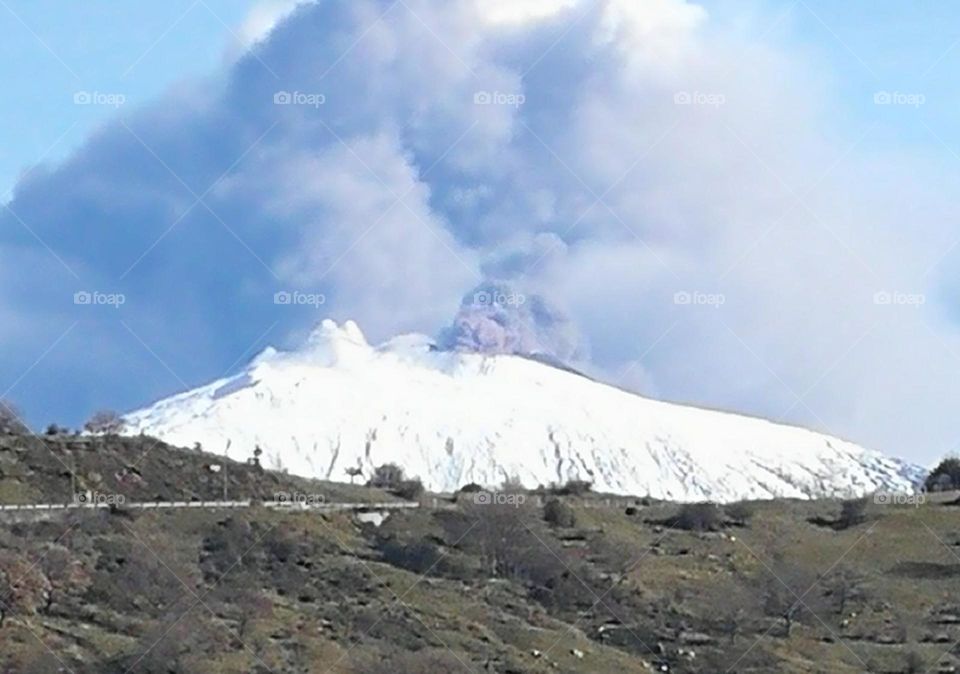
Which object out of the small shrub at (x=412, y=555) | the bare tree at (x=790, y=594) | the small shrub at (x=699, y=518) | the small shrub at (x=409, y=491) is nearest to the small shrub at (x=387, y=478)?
the small shrub at (x=409, y=491)

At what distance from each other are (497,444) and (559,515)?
71.9 meters

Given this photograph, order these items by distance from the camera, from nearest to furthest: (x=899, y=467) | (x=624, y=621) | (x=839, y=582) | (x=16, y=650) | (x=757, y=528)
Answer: (x=16, y=650) → (x=624, y=621) → (x=839, y=582) → (x=757, y=528) → (x=899, y=467)

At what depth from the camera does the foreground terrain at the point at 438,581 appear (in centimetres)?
7956

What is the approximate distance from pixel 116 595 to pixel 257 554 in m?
10.7

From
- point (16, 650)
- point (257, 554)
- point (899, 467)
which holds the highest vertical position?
point (899, 467)

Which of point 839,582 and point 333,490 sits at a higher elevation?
point 333,490

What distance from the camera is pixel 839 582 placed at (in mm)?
100750

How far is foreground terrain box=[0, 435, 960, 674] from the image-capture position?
79.6 m

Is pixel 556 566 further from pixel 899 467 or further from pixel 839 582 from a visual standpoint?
pixel 899 467

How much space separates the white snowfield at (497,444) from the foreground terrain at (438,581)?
55.9 meters

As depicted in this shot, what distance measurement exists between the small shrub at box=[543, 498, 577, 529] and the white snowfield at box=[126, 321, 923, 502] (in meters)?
55.1

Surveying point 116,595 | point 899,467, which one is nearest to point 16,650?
point 116,595

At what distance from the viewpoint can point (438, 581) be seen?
95.3 metres

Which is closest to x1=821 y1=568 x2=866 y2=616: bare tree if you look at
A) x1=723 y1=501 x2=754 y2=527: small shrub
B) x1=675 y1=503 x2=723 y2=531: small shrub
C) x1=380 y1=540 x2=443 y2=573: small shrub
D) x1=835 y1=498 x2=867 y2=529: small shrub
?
x1=675 y1=503 x2=723 y2=531: small shrub
